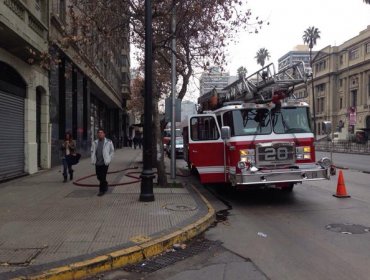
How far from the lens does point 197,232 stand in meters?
8.27

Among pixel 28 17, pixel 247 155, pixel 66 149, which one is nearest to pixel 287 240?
pixel 247 155

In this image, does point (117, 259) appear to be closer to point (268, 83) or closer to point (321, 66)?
point (268, 83)

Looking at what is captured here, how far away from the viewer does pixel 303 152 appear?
11438 mm

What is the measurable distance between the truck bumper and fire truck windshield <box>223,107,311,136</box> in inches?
44.2

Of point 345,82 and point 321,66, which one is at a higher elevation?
point 321,66

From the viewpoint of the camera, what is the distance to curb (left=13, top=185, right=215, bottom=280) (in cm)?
562

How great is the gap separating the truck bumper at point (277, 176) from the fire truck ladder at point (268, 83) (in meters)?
2.01

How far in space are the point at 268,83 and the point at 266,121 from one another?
1.12 metres

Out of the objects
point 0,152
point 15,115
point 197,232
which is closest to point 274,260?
point 197,232

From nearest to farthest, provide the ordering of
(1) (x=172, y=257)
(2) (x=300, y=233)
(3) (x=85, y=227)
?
(1) (x=172, y=257) < (3) (x=85, y=227) < (2) (x=300, y=233)

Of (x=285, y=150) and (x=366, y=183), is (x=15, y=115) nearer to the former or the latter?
(x=285, y=150)

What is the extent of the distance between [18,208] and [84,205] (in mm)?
1411

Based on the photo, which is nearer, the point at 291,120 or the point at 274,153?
the point at 274,153

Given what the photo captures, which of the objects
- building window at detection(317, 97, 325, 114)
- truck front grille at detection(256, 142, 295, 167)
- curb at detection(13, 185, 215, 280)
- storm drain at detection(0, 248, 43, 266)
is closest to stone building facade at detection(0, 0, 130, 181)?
truck front grille at detection(256, 142, 295, 167)
